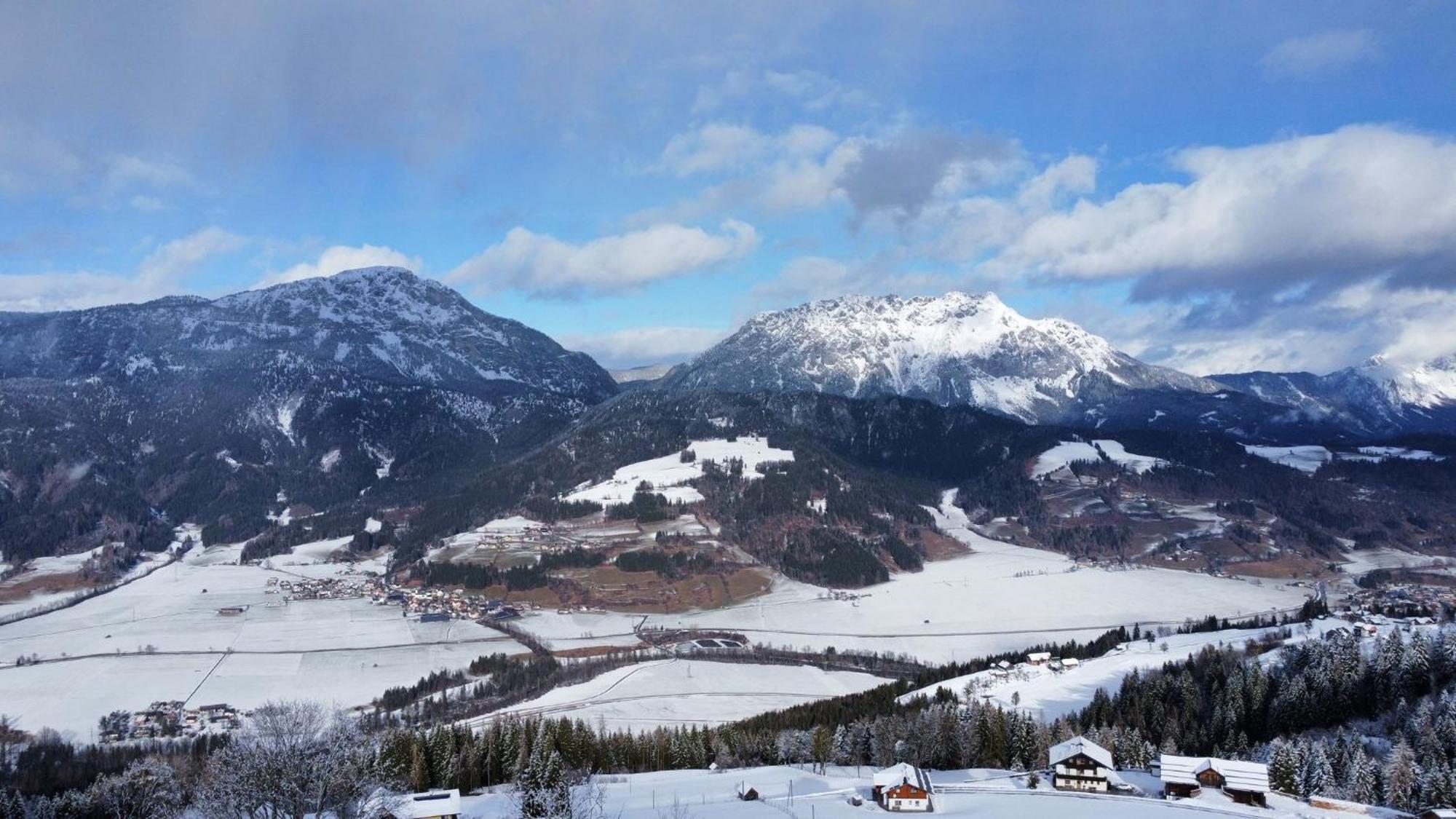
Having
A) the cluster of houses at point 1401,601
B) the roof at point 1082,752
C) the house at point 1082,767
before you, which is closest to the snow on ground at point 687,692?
the roof at point 1082,752

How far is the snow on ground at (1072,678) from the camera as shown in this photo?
73.3 meters

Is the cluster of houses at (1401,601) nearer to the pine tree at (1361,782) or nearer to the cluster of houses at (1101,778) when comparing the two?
the pine tree at (1361,782)

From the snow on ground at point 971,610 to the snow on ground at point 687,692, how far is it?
1463 cm

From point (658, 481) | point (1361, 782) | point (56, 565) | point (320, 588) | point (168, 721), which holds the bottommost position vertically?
point (1361, 782)

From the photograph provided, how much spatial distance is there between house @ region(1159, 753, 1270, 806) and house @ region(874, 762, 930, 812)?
12335 mm

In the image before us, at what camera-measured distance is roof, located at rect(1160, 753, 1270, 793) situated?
148ft

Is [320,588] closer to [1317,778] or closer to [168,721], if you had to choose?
[168,721]

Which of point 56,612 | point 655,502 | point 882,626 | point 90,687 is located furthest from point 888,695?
point 56,612

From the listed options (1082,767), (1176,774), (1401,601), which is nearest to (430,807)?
(1082,767)

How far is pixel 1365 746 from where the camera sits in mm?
50594

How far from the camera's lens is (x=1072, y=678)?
3189 inches

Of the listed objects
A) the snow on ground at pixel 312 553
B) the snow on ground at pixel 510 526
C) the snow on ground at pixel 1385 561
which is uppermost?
the snow on ground at pixel 510 526

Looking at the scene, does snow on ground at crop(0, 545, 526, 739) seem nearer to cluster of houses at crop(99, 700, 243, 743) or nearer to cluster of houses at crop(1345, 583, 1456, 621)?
cluster of houses at crop(99, 700, 243, 743)

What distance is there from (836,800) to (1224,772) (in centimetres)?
1907
